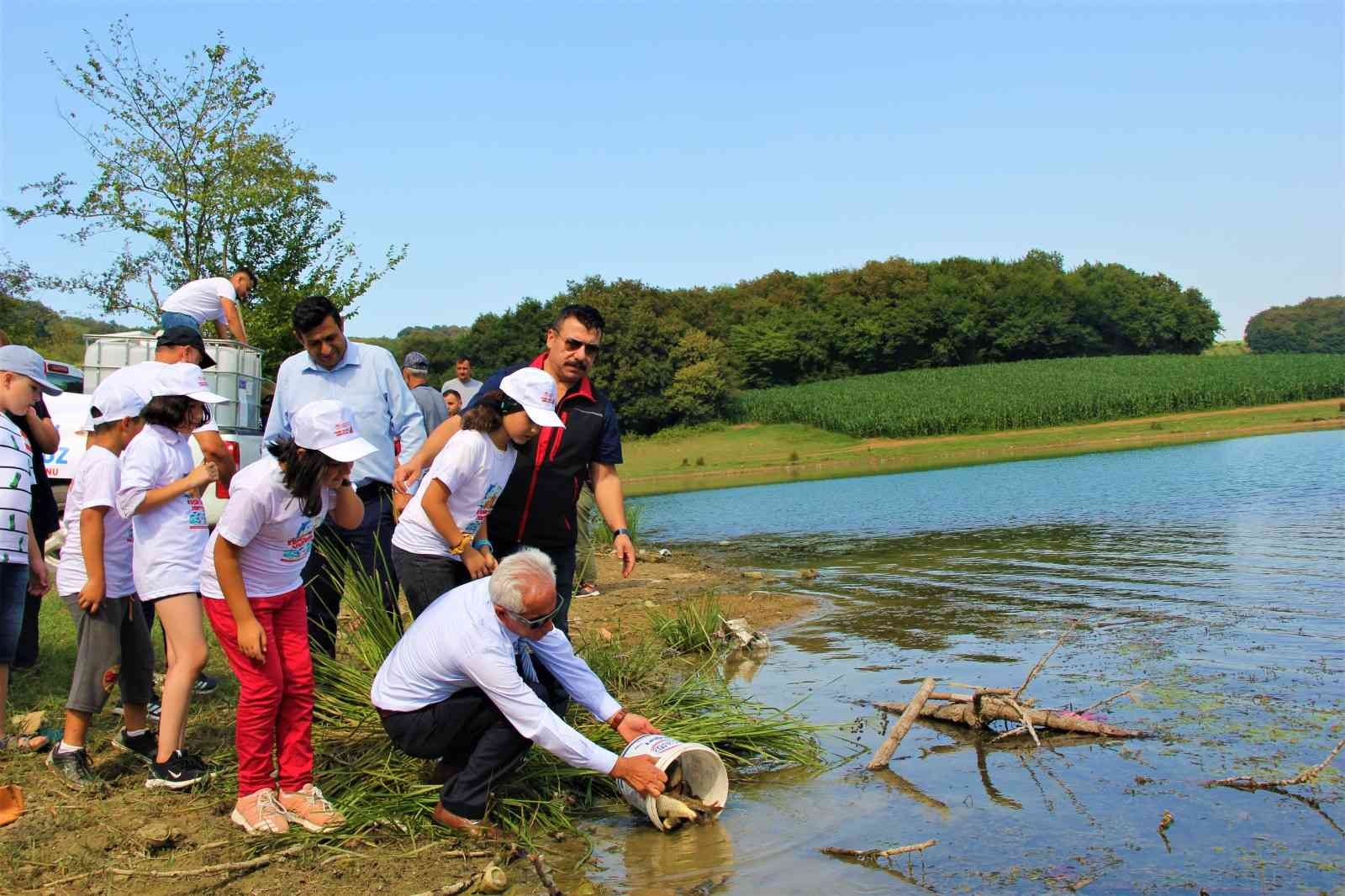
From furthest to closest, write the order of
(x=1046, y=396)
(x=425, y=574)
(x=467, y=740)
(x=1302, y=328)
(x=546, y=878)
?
(x=1302, y=328) → (x=1046, y=396) → (x=425, y=574) → (x=467, y=740) → (x=546, y=878)

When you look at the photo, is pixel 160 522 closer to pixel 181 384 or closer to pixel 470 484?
pixel 181 384

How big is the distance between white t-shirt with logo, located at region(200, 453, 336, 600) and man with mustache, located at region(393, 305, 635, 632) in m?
1.04

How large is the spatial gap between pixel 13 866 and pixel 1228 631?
27.1 feet

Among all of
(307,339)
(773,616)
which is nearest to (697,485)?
(773,616)

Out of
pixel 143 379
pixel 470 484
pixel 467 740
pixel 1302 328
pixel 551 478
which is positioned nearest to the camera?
pixel 467 740

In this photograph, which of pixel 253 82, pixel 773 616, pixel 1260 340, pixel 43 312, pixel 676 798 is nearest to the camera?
pixel 676 798

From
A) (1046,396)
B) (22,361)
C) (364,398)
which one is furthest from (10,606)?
(1046,396)

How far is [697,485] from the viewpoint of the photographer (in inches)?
1510

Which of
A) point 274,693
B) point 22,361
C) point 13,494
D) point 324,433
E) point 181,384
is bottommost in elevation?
point 274,693

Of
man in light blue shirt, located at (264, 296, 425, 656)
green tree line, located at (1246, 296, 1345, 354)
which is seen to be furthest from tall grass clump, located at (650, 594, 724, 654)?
green tree line, located at (1246, 296, 1345, 354)

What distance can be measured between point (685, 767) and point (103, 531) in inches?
117

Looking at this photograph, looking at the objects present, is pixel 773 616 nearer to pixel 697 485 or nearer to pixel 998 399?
pixel 697 485

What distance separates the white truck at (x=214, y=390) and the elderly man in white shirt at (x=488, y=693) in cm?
624

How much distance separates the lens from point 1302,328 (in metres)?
135
